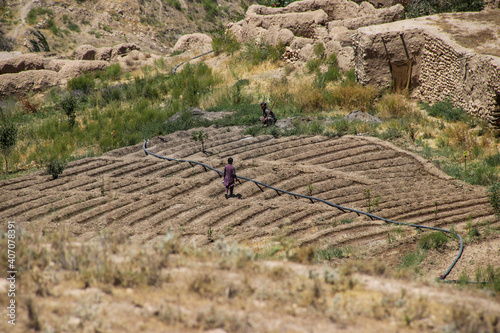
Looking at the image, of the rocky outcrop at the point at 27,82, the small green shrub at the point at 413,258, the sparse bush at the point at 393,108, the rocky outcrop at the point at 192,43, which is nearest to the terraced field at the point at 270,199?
the small green shrub at the point at 413,258

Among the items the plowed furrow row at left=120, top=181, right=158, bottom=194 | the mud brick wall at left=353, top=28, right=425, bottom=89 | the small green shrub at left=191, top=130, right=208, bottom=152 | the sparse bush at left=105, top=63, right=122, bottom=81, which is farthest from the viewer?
the sparse bush at left=105, top=63, right=122, bottom=81

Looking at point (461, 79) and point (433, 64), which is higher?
point (433, 64)

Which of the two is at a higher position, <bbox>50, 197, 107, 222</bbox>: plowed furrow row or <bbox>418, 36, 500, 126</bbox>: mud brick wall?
<bbox>418, 36, 500, 126</bbox>: mud brick wall

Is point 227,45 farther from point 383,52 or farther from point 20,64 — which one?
point 20,64

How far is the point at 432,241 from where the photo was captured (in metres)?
6.50

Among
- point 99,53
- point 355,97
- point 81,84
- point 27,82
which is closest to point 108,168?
point 355,97

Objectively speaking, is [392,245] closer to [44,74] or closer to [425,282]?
[425,282]

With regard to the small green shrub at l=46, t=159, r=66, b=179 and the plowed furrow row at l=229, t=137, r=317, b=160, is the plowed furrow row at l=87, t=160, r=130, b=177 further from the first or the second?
the plowed furrow row at l=229, t=137, r=317, b=160

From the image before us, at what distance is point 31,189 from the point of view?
8.20 m

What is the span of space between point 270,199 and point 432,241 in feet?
9.10

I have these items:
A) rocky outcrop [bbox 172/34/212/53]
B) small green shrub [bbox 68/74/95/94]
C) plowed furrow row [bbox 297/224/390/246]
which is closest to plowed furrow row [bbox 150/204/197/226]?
plowed furrow row [bbox 297/224/390/246]

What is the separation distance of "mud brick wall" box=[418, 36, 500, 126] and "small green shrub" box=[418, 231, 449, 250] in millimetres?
4725

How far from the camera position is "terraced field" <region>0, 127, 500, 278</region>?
21.7 ft

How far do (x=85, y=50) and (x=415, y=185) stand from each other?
18.8 m
